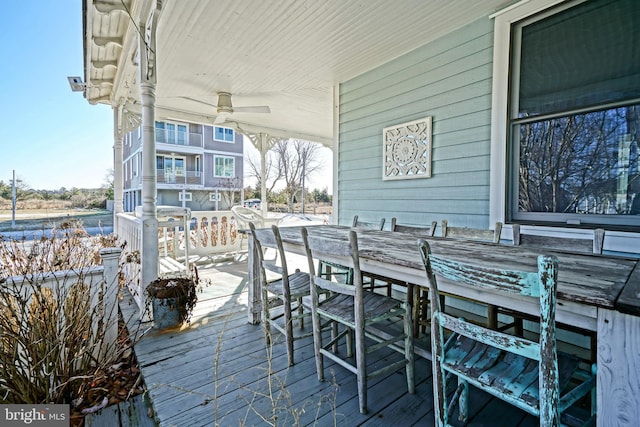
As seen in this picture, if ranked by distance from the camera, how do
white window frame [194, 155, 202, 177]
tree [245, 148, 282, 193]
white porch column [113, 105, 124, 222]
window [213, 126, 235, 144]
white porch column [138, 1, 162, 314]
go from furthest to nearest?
tree [245, 148, 282, 193], window [213, 126, 235, 144], white window frame [194, 155, 202, 177], white porch column [113, 105, 124, 222], white porch column [138, 1, 162, 314]

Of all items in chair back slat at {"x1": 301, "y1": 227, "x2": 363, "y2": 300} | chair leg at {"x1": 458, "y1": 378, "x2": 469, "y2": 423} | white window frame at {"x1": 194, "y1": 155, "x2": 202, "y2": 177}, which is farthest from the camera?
white window frame at {"x1": 194, "y1": 155, "x2": 202, "y2": 177}

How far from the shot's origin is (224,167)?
17.2 m

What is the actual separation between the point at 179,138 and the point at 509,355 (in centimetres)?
1700

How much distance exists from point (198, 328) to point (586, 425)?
2.58 metres

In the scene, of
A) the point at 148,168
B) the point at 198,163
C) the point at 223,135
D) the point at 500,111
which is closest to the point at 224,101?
the point at 148,168

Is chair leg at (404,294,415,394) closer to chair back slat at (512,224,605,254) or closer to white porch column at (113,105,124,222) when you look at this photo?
chair back slat at (512,224,605,254)

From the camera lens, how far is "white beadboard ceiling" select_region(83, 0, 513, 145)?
105 inches

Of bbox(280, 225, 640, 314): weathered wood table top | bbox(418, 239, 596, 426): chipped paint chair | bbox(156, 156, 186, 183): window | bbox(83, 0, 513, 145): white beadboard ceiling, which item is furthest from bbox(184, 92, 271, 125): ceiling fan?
bbox(156, 156, 186, 183): window

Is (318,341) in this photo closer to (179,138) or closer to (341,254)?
(341,254)

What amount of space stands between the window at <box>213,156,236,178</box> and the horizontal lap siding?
47.0 ft

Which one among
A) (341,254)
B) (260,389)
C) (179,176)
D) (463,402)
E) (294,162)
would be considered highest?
(294,162)

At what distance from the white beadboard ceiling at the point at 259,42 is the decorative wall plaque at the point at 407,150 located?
0.85m

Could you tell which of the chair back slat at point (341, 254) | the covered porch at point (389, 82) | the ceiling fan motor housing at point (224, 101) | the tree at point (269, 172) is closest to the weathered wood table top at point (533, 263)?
the chair back slat at point (341, 254)

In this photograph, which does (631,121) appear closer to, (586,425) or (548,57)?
(548,57)
